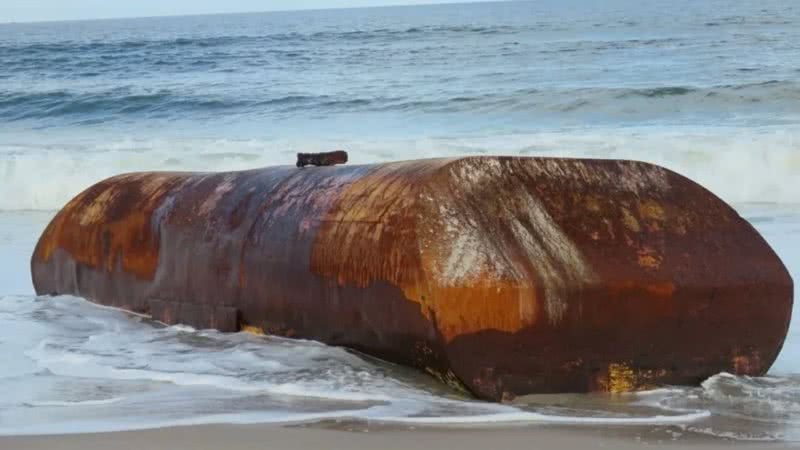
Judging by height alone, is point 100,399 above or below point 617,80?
below

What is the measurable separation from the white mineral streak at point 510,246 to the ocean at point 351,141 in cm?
31

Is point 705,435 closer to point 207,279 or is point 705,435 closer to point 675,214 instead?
point 675,214

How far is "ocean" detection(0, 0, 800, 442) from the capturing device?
3.56m

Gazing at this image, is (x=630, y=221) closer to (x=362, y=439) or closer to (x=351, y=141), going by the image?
(x=362, y=439)

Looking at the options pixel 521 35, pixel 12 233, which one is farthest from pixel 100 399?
pixel 521 35

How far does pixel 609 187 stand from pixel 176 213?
169 centimetres

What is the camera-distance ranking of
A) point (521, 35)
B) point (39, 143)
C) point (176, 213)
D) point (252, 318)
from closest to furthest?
1. point (252, 318)
2. point (176, 213)
3. point (39, 143)
4. point (521, 35)

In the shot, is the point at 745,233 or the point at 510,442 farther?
the point at 745,233

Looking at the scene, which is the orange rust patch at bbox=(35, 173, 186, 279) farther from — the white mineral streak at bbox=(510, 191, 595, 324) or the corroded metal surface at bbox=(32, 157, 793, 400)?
the white mineral streak at bbox=(510, 191, 595, 324)

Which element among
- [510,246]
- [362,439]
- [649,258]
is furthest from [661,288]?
[362,439]

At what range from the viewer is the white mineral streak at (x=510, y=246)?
3438mm

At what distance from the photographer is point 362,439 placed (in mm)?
3205

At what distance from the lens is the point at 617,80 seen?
67.6 ft

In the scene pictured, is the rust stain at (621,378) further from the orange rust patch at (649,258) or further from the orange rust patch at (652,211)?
the orange rust patch at (652,211)
